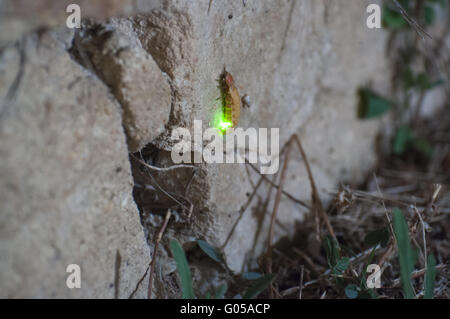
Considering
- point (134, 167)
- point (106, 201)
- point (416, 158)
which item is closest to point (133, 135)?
point (106, 201)

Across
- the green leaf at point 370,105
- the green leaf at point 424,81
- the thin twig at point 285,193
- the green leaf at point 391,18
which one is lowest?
the thin twig at point 285,193

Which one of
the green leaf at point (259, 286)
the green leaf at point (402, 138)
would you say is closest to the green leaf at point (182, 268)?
the green leaf at point (259, 286)

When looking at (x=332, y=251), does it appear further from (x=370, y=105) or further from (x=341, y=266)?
(x=370, y=105)

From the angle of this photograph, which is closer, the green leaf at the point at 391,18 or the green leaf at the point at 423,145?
the green leaf at the point at 391,18

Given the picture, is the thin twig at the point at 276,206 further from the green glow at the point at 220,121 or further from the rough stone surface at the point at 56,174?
the rough stone surface at the point at 56,174

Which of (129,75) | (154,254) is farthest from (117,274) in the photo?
(129,75)

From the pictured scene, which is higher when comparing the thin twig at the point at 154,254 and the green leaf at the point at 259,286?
the thin twig at the point at 154,254
